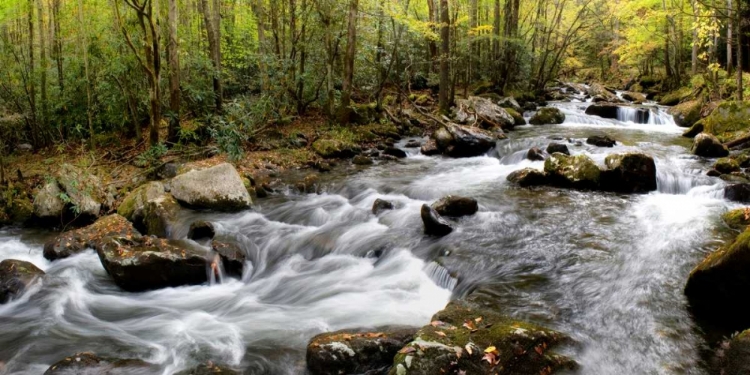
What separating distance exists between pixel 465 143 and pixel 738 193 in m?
7.20

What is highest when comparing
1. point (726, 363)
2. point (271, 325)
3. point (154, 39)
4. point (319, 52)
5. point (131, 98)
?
point (319, 52)

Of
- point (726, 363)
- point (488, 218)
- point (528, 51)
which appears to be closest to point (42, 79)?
point (488, 218)

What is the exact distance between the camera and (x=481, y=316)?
4.89 meters

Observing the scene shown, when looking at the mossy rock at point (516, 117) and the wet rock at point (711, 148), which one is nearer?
the wet rock at point (711, 148)

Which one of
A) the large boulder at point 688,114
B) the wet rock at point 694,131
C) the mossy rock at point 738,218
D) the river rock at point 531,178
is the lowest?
the mossy rock at point 738,218

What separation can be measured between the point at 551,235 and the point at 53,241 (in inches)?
335

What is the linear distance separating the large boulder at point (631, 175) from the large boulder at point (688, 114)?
404 inches

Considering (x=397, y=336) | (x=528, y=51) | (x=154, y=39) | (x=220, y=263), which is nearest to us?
(x=397, y=336)

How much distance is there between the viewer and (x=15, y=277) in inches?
262

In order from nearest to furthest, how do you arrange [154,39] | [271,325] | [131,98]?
[271,325] < [154,39] < [131,98]

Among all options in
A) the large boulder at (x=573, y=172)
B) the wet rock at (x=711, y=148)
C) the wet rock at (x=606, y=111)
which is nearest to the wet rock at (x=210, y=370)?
the large boulder at (x=573, y=172)

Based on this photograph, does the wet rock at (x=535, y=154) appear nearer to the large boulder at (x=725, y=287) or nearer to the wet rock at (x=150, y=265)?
the large boulder at (x=725, y=287)

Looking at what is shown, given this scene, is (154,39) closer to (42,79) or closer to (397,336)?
(42,79)

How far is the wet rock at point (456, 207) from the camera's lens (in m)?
8.66
